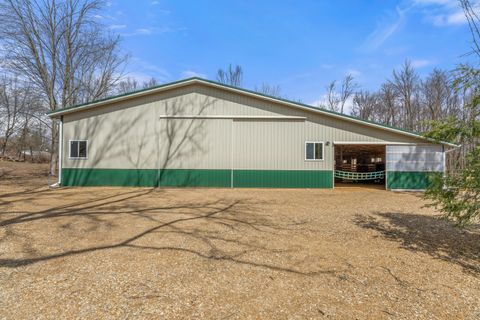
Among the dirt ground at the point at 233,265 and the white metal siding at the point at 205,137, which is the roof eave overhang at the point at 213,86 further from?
the dirt ground at the point at 233,265

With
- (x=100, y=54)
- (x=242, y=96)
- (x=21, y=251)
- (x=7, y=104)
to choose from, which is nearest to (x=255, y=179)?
(x=242, y=96)

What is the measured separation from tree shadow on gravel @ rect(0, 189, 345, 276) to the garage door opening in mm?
9650

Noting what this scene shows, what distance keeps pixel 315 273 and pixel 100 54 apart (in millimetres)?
25482

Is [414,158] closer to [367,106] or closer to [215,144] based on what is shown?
[215,144]

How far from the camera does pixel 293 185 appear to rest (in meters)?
12.7

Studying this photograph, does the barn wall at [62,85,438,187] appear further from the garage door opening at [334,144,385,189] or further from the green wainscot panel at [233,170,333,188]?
the garage door opening at [334,144,385,189]

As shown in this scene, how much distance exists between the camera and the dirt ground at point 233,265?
2697mm

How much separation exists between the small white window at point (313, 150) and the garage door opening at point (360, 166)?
133 inches

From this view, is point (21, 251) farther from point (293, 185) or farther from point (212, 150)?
point (293, 185)

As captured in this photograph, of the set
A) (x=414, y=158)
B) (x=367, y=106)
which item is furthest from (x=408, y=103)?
(x=414, y=158)

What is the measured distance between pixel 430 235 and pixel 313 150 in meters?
7.46

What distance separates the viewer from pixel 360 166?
19844 mm

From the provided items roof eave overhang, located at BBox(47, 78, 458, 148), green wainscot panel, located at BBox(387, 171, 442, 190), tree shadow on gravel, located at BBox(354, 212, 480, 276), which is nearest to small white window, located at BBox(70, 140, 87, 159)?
roof eave overhang, located at BBox(47, 78, 458, 148)

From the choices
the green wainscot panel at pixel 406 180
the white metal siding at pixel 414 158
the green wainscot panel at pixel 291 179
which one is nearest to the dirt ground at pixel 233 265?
the green wainscot panel at pixel 291 179
